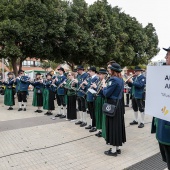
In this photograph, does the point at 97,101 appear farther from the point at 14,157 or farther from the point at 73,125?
the point at 14,157

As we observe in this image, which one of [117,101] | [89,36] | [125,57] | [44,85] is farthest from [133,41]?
[117,101]

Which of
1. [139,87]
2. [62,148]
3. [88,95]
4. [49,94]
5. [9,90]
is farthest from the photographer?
[9,90]

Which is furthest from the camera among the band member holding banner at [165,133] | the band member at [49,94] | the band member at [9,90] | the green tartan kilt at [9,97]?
the green tartan kilt at [9,97]

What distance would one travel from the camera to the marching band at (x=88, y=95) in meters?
5.12

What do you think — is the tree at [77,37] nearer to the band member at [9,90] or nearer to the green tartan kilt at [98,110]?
the band member at [9,90]

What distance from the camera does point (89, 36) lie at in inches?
671

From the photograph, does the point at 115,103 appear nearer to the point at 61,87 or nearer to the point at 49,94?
the point at 61,87

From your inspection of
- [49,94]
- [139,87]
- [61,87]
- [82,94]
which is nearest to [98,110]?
[82,94]

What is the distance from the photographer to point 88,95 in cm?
745

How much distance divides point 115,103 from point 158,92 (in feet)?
7.76

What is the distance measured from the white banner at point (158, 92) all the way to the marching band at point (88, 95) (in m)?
2.09

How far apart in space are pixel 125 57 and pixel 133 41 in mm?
2583

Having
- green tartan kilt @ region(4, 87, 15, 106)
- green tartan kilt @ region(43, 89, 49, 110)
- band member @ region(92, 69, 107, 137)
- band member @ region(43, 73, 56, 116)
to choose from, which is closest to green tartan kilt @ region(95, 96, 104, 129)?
band member @ region(92, 69, 107, 137)

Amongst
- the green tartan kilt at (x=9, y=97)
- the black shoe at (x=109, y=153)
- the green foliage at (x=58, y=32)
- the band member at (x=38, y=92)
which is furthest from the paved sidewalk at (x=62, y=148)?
the green foliage at (x=58, y=32)
